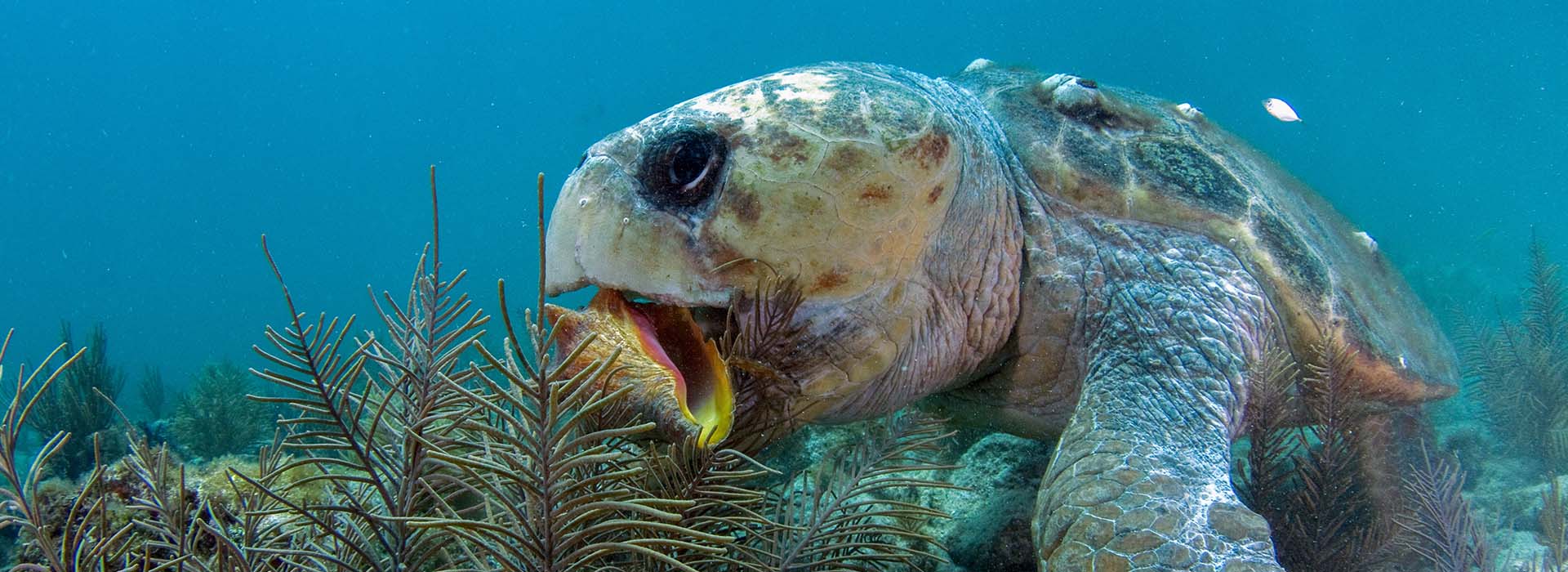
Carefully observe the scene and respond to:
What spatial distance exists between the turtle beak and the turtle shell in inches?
61.2

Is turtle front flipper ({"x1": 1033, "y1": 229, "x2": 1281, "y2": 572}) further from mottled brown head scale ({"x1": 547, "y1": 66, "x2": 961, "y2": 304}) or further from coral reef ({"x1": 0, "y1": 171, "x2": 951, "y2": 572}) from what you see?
mottled brown head scale ({"x1": 547, "y1": 66, "x2": 961, "y2": 304})

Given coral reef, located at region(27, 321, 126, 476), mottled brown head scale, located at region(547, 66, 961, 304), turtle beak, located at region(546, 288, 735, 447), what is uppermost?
mottled brown head scale, located at region(547, 66, 961, 304)

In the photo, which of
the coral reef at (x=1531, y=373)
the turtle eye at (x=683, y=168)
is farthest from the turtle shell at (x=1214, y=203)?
the coral reef at (x=1531, y=373)

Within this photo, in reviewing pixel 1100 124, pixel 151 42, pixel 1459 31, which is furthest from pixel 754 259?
pixel 151 42

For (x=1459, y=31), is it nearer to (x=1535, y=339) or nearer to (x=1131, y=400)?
(x=1535, y=339)

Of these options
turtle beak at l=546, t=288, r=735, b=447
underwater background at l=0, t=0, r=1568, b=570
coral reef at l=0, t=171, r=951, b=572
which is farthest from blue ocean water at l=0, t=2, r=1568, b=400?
turtle beak at l=546, t=288, r=735, b=447

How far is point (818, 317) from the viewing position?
198 cm

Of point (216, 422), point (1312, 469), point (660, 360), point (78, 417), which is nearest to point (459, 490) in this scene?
point (660, 360)

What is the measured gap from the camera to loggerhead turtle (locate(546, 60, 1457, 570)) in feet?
5.86

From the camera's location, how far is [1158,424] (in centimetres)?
196

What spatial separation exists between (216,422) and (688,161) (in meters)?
8.88

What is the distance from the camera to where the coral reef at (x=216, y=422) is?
25.8ft

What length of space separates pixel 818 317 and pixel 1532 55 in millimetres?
78442

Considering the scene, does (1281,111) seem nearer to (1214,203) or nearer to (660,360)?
(1214,203)
